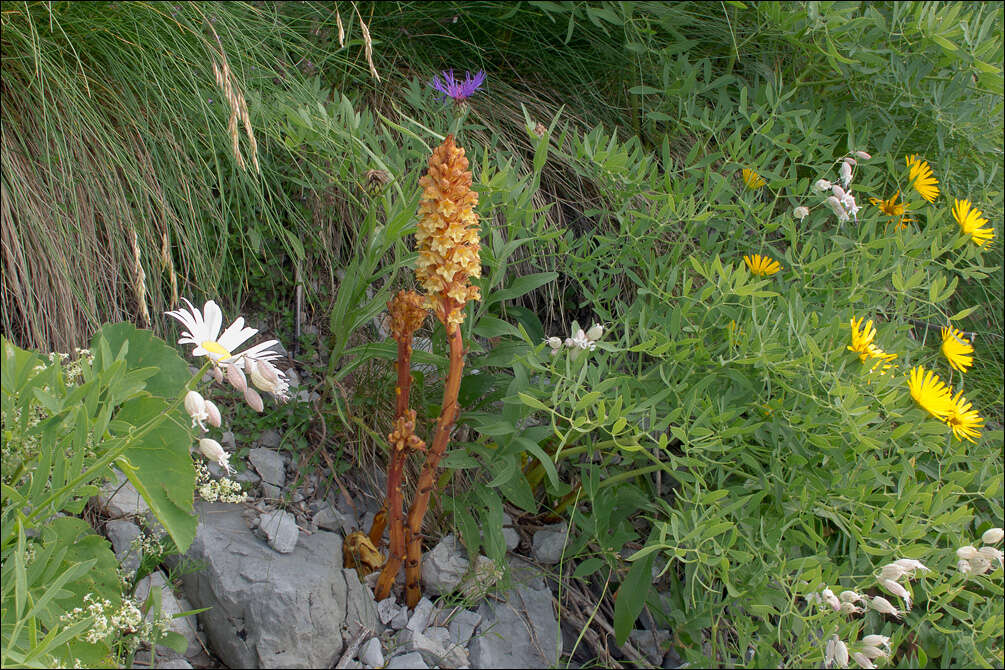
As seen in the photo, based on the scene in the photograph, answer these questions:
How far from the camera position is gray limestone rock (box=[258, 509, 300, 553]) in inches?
65.8

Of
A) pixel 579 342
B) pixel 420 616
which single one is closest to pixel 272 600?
pixel 420 616

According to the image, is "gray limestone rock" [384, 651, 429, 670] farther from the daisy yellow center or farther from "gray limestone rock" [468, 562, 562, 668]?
the daisy yellow center

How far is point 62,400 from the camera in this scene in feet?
4.08

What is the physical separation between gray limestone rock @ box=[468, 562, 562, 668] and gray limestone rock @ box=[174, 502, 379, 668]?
0.72 feet

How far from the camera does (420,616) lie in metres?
1.67

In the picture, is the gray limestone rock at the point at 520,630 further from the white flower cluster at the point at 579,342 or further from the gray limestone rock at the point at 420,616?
the white flower cluster at the point at 579,342

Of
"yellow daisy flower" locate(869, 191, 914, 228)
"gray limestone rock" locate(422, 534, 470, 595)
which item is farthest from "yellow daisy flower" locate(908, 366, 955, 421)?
"gray limestone rock" locate(422, 534, 470, 595)

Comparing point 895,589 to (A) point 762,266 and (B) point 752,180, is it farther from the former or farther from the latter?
(B) point 752,180

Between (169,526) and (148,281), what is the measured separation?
866mm

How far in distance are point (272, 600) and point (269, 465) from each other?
1.33ft

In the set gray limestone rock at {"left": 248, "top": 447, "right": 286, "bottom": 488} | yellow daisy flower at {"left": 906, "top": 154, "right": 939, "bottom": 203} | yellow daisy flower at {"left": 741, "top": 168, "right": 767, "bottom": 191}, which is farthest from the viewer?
yellow daisy flower at {"left": 906, "top": 154, "right": 939, "bottom": 203}

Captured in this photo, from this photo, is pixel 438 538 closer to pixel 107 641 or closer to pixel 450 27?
pixel 107 641

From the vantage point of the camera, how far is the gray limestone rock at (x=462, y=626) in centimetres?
166

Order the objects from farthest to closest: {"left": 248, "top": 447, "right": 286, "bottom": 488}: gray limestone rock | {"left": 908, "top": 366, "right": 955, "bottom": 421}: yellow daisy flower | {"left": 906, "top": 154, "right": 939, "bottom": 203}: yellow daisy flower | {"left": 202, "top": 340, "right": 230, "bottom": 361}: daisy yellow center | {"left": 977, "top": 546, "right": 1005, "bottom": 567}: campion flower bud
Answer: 1. {"left": 906, "top": 154, "right": 939, "bottom": 203}: yellow daisy flower
2. {"left": 248, "top": 447, "right": 286, "bottom": 488}: gray limestone rock
3. {"left": 908, "top": 366, "right": 955, "bottom": 421}: yellow daisy flower
4. {"left": 977, "top": 546, "right": 1005, "bottom": 567}: campion flower bud
5. {"left": 202, "top": 340, "right": 230, "bottom": 361}: daisy yellow center
